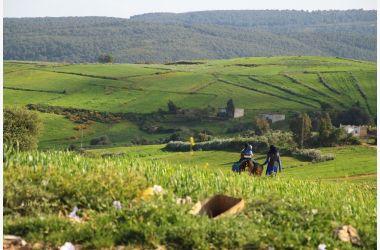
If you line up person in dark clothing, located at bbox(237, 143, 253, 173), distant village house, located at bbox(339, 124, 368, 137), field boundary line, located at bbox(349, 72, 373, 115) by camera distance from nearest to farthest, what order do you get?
person in dark clothing, located at bbox(237, 143, 253, 173) < distant village house, located at bbox(339, 124, 368, 137) < field boundary line, located at bbox(349, 72, 373, 115)

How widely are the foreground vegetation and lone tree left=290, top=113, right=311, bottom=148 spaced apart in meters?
81.8

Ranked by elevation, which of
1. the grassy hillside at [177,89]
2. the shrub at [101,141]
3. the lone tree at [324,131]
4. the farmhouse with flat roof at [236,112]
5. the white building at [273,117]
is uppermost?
the grassy hillside at [177,89]

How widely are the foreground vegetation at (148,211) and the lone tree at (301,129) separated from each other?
8184cm

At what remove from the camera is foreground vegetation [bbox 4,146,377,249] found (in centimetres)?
620

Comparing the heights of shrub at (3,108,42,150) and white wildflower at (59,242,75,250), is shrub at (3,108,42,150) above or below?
above

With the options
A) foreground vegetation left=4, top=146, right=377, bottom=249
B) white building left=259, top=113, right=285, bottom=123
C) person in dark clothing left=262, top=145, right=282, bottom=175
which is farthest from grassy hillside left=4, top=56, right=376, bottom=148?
foreground vegetation left=4, top=146, right=377, bottom=249

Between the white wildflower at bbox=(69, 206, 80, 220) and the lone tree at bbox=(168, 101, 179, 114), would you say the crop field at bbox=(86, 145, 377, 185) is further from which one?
the white wildflower at bbox=(69, 206, 80, 220)

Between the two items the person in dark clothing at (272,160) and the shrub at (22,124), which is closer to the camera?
the person in dark clothing at (272,160)

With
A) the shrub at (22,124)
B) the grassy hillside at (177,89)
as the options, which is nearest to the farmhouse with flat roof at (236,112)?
the grassy hillside at (177,89)

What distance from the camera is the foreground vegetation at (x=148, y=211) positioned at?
20.3 ft

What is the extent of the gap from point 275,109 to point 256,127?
38.0ft

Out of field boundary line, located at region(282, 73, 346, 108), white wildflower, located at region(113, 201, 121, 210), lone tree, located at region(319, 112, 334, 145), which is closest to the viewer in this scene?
white wildflower, located at region(113, 201, 121, 210)

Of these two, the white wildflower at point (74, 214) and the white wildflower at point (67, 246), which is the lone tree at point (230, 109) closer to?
the white wildflower at point (74, 214)

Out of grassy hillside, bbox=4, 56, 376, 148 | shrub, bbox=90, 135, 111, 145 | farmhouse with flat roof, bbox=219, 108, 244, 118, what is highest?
grassy hillside, bbox=4, 56, 376, 148
